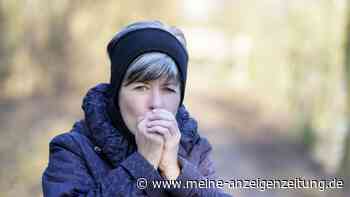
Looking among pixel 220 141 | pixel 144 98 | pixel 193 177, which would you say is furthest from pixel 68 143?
pixel 220 141

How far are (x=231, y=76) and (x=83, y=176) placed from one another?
892 cm

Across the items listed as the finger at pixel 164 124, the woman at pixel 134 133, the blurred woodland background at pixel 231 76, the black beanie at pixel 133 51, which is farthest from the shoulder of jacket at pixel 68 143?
the blurred woodland background at pixel 231 76

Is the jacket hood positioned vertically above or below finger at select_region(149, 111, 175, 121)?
below

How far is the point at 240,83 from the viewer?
1056cm

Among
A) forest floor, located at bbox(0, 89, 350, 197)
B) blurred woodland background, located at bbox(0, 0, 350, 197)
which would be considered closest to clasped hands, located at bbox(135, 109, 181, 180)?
forest floor, located at bbox(0, 89, 350, 197)

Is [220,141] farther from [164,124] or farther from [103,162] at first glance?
[164,124]

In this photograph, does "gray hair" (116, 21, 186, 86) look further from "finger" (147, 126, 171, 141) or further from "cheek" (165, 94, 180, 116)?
"finger" (147, 126, 171, 141)

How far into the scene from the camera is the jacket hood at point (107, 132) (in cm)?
206

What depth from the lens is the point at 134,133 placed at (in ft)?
6.73

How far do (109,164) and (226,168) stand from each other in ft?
18.4

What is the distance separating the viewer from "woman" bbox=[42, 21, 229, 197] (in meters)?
1.95

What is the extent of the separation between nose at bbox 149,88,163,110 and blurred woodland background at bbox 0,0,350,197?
4.42 metres

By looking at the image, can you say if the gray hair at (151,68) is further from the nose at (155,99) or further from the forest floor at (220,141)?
the forest floor at (220,141)

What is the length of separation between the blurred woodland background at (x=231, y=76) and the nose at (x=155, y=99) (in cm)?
442
